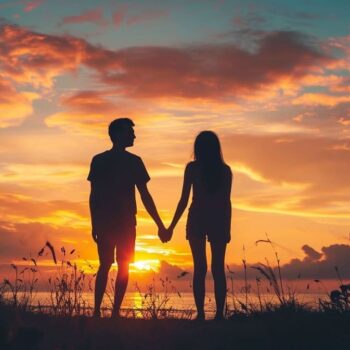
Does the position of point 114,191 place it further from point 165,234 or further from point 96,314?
point 96,314

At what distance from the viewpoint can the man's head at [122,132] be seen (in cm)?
907

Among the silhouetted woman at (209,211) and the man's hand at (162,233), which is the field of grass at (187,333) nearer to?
the silhouetted woman at (209,211)

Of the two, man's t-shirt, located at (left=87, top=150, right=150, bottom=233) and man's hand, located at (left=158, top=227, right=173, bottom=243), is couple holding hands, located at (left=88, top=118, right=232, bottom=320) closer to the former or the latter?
man's t-shirt, located at (left=87, top=150, right=150, bottom=233)

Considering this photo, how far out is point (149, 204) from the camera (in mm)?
9469

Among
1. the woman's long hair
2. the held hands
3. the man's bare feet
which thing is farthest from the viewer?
the held hands

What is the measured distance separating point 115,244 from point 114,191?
2.45 feet

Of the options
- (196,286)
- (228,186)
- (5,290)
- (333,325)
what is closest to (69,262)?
(5,290)

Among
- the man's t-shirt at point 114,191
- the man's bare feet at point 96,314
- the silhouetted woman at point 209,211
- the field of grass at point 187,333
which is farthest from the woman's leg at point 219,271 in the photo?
the man's bare feet at point 96,314

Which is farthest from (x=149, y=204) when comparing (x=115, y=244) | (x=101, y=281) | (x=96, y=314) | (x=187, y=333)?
(x=187, y=333)

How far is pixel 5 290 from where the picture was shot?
9.71 m

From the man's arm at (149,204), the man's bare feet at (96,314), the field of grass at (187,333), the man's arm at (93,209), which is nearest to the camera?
the field of grass at (187,333)

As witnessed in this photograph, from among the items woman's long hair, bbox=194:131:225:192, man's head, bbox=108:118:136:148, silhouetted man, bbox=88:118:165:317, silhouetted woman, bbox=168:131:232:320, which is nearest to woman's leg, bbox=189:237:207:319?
silhouetted woman, bbox=168:131:232:320

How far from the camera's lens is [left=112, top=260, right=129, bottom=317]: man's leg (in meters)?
8.95

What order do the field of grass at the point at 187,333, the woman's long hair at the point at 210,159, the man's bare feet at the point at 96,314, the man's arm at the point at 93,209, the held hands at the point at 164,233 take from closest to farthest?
the field of grass at the point at 187,333 < the man's bare feet at the point at 96,314 < the woman's long hair at the point at 210,159 < the man's arm at the point at 93,209 < the held hands at the point at 164,233
